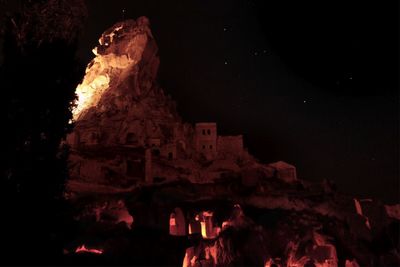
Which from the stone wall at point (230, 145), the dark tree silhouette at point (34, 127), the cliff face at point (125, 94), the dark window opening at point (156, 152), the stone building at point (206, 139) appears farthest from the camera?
the stone wall at point (230, 145)

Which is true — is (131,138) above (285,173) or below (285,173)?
above

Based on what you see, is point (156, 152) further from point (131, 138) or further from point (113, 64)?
point (113, 64)

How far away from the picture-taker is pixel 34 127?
37.1ft

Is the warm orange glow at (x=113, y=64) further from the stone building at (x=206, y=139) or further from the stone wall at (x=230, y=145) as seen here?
the stone wall at (x=230, y=145)

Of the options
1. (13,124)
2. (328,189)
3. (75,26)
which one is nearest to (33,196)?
(13,124)

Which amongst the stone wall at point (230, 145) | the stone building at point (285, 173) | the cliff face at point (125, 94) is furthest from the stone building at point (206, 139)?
the stone building at point (285, 173)

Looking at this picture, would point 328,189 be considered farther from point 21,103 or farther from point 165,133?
point 21,103

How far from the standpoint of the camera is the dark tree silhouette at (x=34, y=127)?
10.2 meters

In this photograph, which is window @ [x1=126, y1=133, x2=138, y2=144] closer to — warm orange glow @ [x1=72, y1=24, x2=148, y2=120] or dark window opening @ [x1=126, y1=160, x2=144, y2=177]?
dark window opening @ [x1=126, y1=160, x2=144, y2=177]

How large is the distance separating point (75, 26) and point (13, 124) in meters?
5.19

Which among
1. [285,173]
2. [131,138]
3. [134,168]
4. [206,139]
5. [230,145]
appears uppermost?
[206,139]

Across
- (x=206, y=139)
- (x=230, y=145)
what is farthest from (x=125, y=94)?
(x=230, y=145)

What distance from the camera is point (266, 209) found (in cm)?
4141

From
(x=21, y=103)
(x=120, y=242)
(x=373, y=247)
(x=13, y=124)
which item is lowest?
(x=373, y=247)
